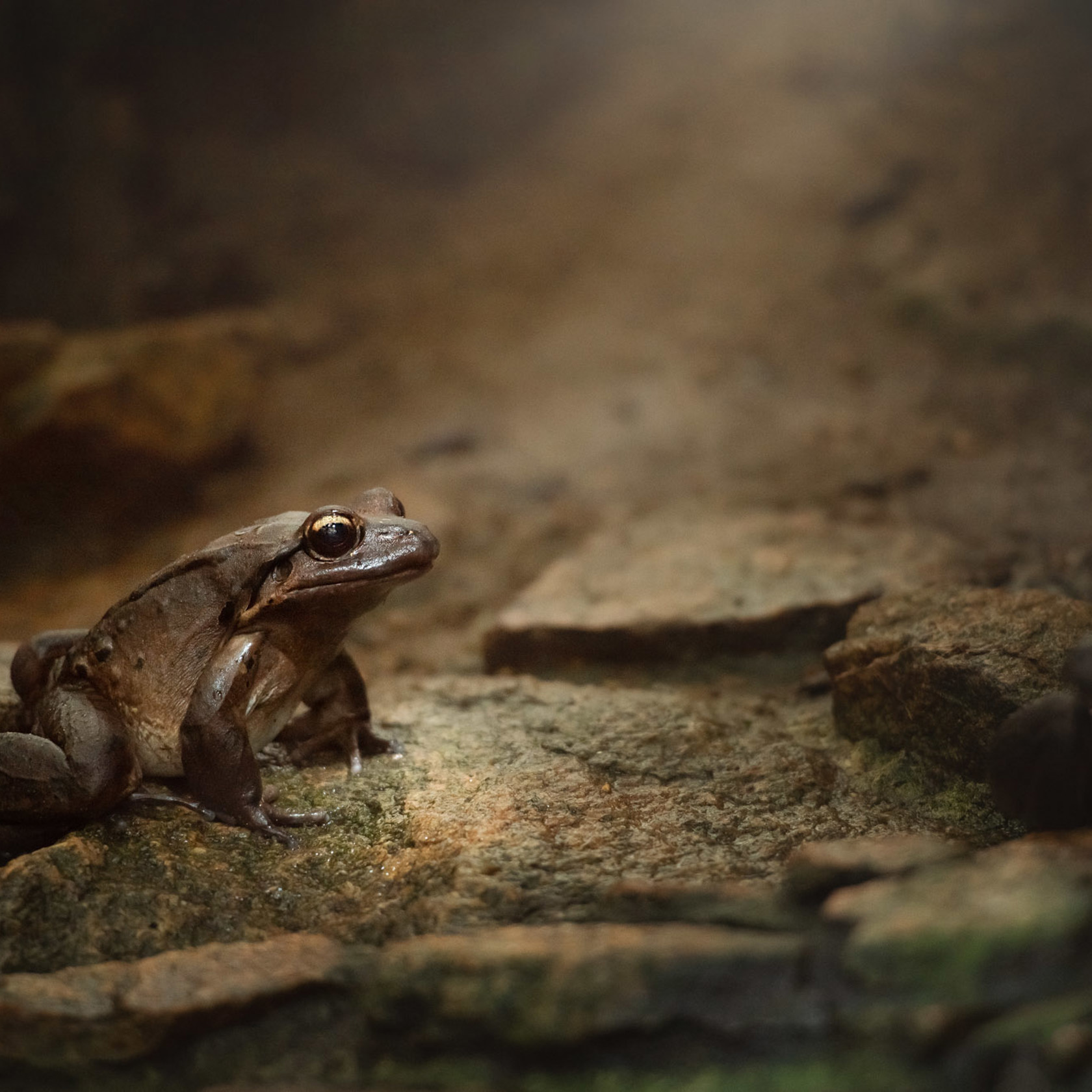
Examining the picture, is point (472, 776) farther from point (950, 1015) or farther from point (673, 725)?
point (950, 1015)

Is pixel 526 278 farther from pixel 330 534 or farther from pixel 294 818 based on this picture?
pixel 294 818

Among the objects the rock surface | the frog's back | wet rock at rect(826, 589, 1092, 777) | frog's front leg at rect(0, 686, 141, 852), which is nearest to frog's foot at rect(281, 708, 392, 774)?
the frog's back

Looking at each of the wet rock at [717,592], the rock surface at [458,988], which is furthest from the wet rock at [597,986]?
the wet rock at [717,592]

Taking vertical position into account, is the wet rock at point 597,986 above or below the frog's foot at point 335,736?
Result: below

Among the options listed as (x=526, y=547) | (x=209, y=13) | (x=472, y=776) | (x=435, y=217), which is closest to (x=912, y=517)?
(x=526, y=547)

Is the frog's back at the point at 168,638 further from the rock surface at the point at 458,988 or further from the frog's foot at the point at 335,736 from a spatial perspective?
the rock surface at the point at 458,988

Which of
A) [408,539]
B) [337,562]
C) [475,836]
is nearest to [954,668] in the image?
[475,836]

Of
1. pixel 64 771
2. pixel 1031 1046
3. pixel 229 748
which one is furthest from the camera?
pixel 229 748
